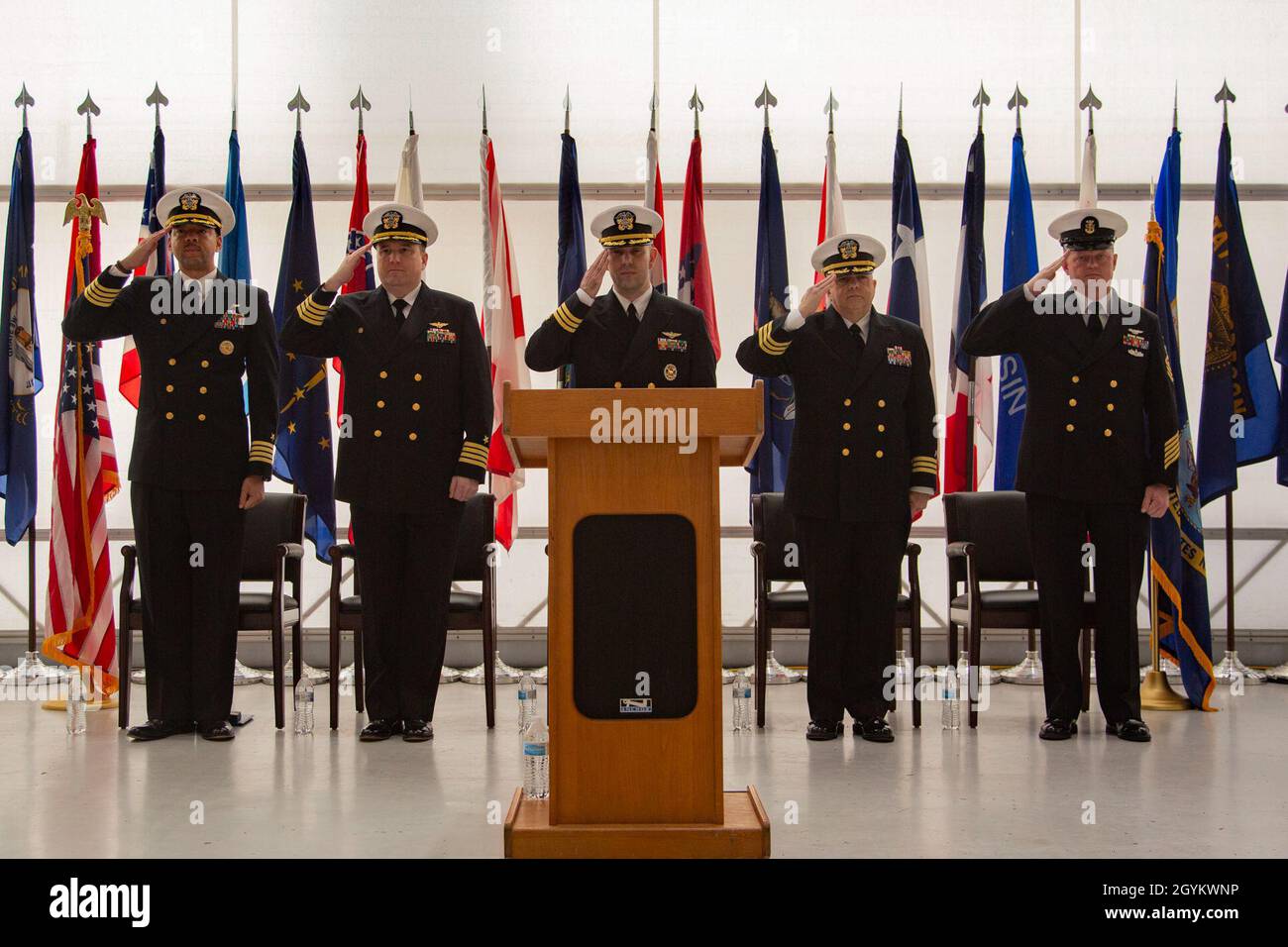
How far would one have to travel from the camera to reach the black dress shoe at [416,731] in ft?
13.9

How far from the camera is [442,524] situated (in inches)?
169

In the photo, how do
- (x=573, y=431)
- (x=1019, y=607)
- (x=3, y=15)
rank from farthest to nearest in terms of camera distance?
(x=3, y=15) → (x=1019, y=607) → (x=573, y=431)

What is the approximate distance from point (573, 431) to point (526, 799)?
89cm

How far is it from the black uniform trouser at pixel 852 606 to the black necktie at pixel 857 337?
2.05 ft

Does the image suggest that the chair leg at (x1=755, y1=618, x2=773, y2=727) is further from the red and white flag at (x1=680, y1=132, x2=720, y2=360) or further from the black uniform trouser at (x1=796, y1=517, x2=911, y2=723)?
the red and white flag at (x1=680, y1=132, x2=720, y2=360)

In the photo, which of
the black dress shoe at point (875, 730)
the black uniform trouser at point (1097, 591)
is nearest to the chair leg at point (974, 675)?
the black uniform trouser at point (1097, 591)

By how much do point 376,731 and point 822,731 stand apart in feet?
5.22

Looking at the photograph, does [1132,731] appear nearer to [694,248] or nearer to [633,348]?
[633,348]

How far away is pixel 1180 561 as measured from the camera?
204 inches

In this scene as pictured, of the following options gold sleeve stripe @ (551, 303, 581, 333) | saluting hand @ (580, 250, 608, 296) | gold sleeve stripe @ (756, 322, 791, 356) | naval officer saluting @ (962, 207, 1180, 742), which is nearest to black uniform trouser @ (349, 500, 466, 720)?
gold sleeve stripe @ (551, 303, 581, 333)

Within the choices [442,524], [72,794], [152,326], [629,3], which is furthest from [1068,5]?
[72,794]

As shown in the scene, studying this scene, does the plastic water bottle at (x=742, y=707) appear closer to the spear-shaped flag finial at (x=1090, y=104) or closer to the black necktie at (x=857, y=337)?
the black necktie at (x=857, y=337)

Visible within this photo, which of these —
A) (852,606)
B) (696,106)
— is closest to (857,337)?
(852,606)

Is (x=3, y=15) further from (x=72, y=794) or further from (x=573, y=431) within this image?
(x=573, y=431)
